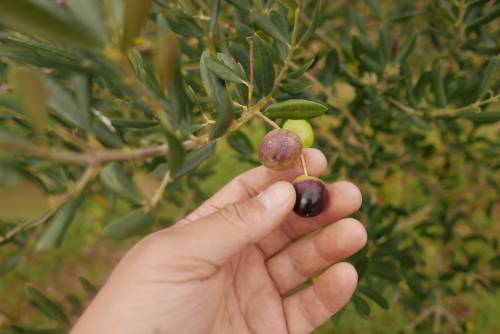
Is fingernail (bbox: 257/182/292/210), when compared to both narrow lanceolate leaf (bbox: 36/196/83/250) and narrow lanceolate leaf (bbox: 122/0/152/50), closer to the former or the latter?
narrow lanceolate leaf (bbox: 36/196/83/250)

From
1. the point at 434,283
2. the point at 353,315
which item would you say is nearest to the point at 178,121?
the point at 434,283

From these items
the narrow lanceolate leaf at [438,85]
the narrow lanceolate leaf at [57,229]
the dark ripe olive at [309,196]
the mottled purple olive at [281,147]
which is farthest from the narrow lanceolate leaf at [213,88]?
the narrow lanceolate leaf at [438,85]

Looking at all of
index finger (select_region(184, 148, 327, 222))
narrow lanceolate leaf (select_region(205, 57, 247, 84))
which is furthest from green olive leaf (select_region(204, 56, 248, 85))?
index finger (select_region(184, 148, 327, 222))

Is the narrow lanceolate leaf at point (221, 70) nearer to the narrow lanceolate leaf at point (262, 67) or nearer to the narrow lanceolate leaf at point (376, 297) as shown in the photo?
the narrow lanceolate leaf at point (262, 67)

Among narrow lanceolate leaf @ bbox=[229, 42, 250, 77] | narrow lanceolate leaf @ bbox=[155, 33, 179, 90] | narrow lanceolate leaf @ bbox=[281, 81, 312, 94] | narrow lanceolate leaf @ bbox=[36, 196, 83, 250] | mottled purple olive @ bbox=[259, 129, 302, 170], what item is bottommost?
mottled purple olive @ bbox=[259, 129, 302, 170]

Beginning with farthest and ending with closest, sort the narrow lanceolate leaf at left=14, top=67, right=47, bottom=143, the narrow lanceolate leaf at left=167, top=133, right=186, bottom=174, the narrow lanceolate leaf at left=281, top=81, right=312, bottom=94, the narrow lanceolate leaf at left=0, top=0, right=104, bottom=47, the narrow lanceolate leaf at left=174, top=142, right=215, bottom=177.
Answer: the narrow lanceolate leaf at left=281, top=81, right=312, bottom=94 → the narrow lanceolate leaf at left=174, top=142, right=215, bottom=177 → the narrow lanceolate leaf at left=167, top=133, right=186, bottom=174 → the narrow lanceolate leaf at left=14, top=67, right=47, bottom=143 → the narrow lanceolate leaf at left=0, top=0, right=104, bottom=47

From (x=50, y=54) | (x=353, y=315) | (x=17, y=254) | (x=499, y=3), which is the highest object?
(x=50, y=54)

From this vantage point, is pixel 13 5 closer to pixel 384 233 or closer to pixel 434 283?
pixel 384 233
